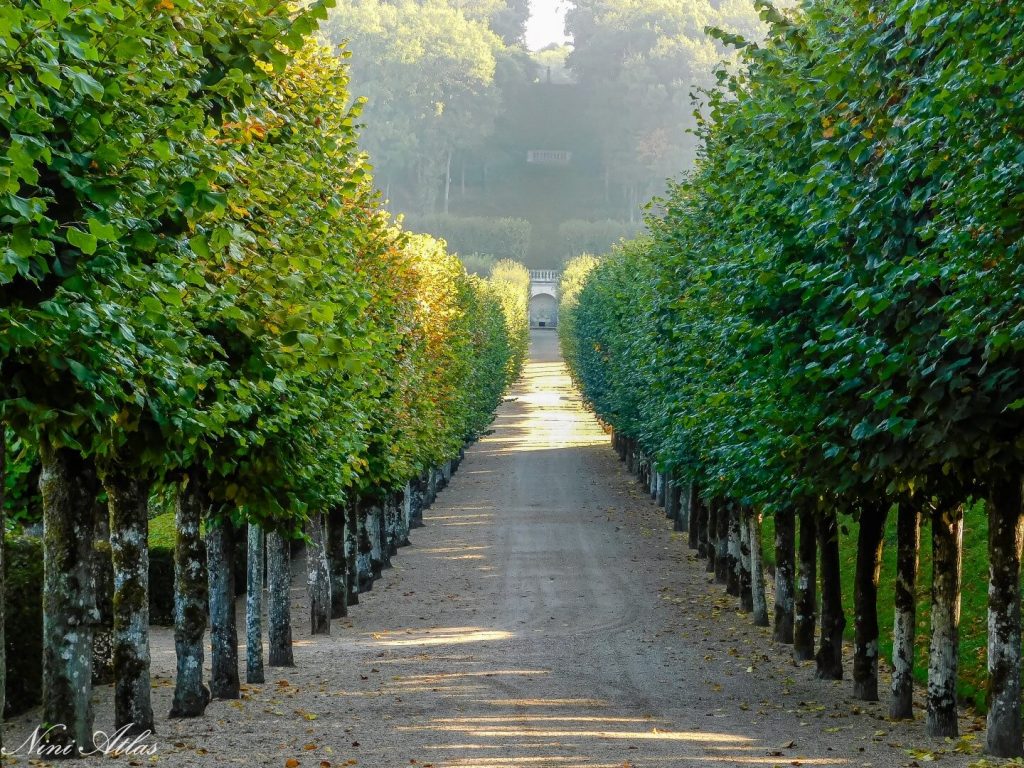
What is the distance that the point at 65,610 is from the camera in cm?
1487

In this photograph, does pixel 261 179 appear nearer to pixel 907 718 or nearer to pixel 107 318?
pixel 107 318

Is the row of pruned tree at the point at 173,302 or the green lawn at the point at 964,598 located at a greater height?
the row of pruned tree at the point at 173,302

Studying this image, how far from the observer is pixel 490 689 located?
22.2 m

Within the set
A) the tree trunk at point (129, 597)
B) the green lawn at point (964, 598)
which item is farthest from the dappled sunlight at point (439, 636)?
the tree trunk at point (129, 597)

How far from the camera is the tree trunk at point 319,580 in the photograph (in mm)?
27984

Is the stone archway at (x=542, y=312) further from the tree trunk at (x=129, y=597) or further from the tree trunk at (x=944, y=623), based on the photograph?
the tree trunk at (x=129, y=597)

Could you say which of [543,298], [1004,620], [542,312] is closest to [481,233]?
[543,298]

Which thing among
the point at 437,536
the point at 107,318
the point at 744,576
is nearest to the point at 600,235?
the point at 437,536

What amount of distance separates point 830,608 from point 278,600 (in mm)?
9943

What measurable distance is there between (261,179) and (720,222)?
12.7 meters

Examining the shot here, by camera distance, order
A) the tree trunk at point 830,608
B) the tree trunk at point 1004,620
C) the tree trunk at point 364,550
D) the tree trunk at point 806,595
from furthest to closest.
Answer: the tree trunk at point 364,550
the tree trunk at point 806,595
the tree trunk at point 830,608
the tree trunk at point 1004,620

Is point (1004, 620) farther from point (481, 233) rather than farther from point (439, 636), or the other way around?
point (481, 233)

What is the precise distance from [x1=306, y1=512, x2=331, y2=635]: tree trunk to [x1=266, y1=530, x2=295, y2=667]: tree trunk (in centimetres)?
317

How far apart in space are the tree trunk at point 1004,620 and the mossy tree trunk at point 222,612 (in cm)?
1112
